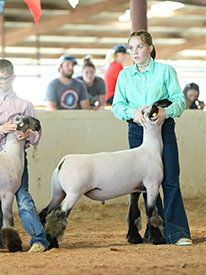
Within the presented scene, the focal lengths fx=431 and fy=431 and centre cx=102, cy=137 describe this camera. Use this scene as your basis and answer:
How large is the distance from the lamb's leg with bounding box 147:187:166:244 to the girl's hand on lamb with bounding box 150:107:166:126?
1.98ft

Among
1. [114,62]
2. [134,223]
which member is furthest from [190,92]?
[134,223]

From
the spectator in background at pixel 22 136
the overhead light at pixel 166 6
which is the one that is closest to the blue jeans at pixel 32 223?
the spectator in background at pixel 22 136

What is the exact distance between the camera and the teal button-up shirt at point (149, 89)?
3971mm

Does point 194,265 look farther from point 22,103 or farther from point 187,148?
point 187,148

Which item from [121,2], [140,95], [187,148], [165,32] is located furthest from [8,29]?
[140,95]

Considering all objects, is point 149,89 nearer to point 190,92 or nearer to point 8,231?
point 8,231

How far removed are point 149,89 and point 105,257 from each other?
5.21 ft

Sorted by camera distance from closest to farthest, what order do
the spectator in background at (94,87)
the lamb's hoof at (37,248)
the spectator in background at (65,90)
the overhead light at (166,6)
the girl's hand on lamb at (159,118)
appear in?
the lamb's hoof at (37,248) < the girl's hand on lamb at (159,118) < the spectator in background at (65,90) < the spectator in background at (94,87) < the overhead light at (166,6)

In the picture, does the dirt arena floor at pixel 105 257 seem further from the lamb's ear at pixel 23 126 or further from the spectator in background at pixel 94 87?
the spectator in background at pixel 94 87

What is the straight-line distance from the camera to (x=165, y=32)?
44.5 feet

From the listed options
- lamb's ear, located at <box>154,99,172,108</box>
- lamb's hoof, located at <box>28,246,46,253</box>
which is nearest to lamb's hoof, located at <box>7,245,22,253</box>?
lamb's hoof, located at <box>28,246,46,253</box>

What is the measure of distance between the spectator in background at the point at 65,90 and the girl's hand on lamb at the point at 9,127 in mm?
2821

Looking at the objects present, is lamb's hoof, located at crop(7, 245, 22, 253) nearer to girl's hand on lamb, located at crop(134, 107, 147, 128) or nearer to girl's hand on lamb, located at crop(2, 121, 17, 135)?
girl's hand on lamb, located at crop(2, 121, 17, 135)

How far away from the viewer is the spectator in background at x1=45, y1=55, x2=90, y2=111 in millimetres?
6590
